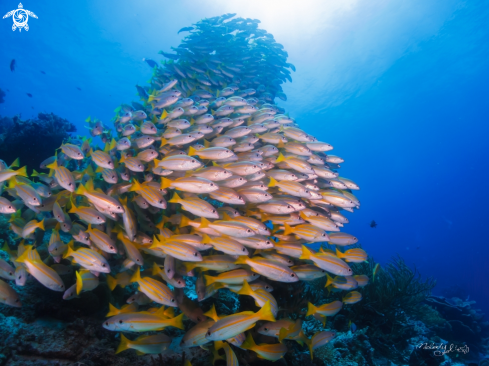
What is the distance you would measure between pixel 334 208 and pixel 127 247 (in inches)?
164

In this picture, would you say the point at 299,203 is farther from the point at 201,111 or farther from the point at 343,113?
the point at 343,113

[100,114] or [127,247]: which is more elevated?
[100,114]

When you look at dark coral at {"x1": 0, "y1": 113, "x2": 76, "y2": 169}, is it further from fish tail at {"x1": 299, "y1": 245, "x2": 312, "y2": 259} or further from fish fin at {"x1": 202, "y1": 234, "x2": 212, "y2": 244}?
fish tail at {"x1": 299, "y1": 245, "x2": 312, "y2": 259}

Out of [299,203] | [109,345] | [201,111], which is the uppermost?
[201,111]

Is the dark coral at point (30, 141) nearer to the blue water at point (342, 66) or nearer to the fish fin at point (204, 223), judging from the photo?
the fish fin at point (204, 223)

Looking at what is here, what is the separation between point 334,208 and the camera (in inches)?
203

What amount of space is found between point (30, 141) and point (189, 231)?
32.1ft

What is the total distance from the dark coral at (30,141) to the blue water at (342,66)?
31.0 metres

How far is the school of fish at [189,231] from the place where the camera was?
3078 millimetres

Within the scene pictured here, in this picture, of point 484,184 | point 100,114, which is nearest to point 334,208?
point 100,114
